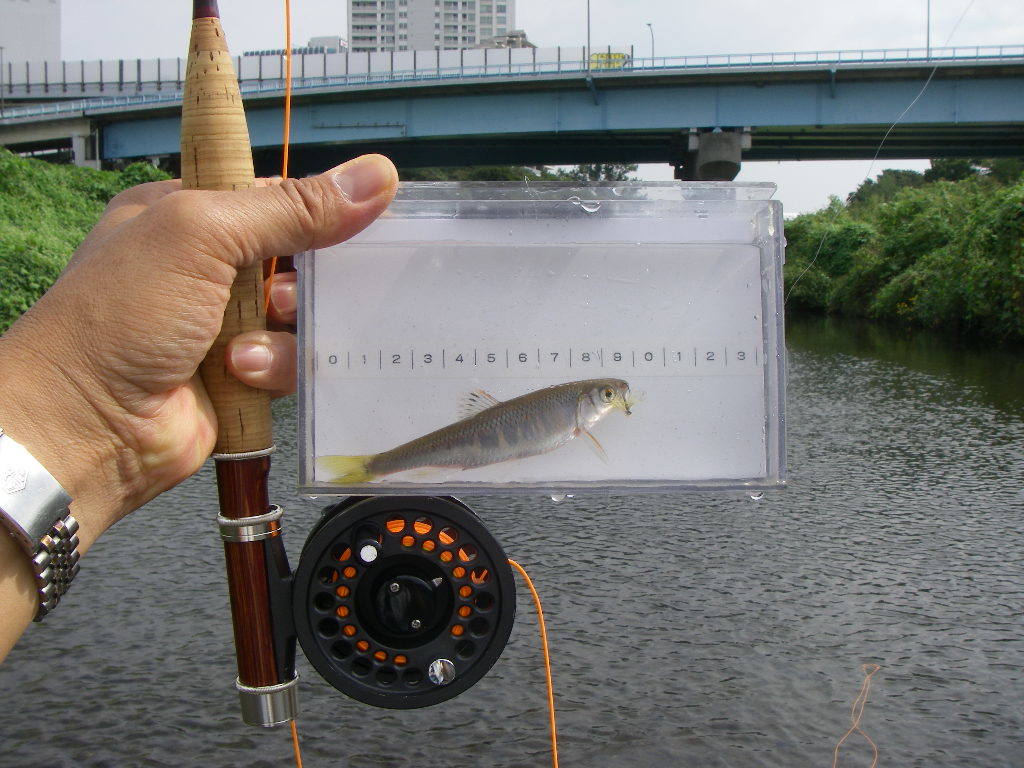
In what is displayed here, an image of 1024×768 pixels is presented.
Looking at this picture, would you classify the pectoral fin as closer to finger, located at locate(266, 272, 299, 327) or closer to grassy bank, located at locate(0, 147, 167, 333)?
finger, located at locate(266, 272, 299, 327)

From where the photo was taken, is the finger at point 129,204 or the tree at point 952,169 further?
the tree at point 952,169

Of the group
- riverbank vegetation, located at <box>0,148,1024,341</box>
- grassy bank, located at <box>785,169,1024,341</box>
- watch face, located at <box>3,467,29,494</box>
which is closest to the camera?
watch face, located at <box>3,467,29,494</box>

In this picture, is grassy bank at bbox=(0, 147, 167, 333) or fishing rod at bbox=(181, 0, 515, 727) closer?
fishing rod at bbox=(181, 0, 515, 727)

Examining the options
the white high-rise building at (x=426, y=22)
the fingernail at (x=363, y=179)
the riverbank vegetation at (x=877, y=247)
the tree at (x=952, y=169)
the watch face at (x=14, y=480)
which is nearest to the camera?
the watch face at (x=14, y=480)

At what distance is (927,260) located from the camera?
1309 inches

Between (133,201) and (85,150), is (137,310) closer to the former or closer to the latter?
(133,201)

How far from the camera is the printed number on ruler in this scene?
1680mm

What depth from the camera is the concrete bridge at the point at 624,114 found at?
2920cm

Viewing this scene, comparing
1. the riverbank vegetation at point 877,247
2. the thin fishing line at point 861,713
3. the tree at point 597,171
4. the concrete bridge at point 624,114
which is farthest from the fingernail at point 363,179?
the tree at point 597,171

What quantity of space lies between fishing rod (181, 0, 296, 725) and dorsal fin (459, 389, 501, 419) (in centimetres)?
32

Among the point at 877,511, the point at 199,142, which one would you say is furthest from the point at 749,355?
the point at 877,511

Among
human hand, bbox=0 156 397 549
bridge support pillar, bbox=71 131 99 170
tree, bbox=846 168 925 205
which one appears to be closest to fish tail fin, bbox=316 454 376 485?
human hand, bbox=0 156 397 549

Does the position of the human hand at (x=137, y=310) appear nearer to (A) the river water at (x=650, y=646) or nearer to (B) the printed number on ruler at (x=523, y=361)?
(B) the printed number on ruler at (x=523, y=361)

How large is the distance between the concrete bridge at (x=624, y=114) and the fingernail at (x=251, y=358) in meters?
24.9
